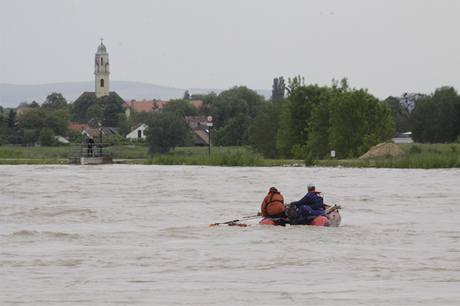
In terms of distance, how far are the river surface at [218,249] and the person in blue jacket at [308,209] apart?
27.4 inches

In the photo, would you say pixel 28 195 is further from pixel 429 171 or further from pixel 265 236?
pixel 429 171

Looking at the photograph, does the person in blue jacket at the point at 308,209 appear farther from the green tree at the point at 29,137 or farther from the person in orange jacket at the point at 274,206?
the green tree at the point at 29,137

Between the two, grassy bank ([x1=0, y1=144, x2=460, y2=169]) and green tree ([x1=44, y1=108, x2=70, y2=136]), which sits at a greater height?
green tree ([x1=44, y1=108, x2=70, y2=136])

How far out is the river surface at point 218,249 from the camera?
19031 mm

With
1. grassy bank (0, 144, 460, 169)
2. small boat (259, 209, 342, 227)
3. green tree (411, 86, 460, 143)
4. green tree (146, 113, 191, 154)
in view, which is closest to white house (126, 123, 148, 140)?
green tree (146, 113, 191, 154)

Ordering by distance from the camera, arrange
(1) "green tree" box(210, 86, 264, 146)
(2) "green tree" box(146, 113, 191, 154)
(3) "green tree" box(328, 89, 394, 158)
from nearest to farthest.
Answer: (3) "green tree" box(328, 89, 394, 158) < (2) "green tree" box(146, 113, 191, 154) < (1) "green tree" box(210, 86, 264, 146)

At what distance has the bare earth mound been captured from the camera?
73887 mm

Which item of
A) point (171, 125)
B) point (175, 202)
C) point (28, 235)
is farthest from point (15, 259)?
point (171, 125)

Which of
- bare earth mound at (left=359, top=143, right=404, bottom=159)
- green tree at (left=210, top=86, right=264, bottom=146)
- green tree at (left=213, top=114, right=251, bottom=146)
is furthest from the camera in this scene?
green tree at (left=210, top=86, right=264, bottom=146)

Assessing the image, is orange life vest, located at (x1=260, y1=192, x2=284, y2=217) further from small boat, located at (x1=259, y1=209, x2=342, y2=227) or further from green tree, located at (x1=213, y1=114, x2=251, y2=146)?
green tree, located at (x1=213, y1=114, x2=251, y2=146)

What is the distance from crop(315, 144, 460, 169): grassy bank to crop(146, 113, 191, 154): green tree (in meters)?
45.1

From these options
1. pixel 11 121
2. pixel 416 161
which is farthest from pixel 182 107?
pixel 416 161

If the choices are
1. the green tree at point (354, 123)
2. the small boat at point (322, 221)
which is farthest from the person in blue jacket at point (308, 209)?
the green tree at point (354, 123)

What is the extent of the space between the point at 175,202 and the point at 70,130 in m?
102
